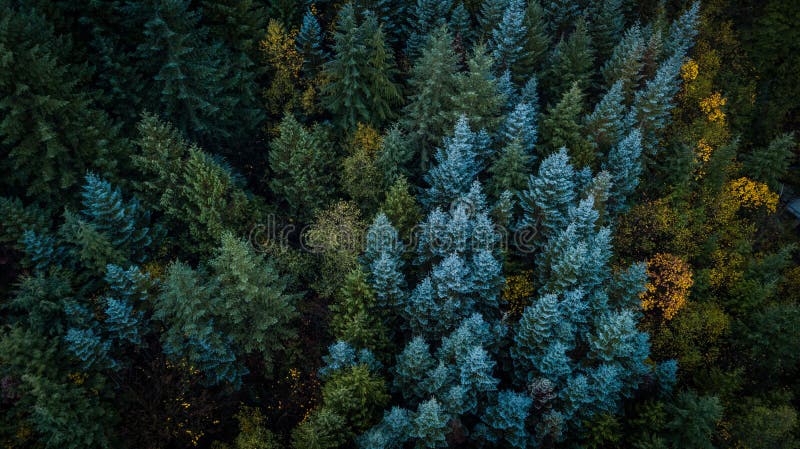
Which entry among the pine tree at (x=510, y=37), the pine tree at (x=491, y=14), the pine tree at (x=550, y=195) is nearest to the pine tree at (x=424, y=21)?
the pine tree at (x=491, y=14)

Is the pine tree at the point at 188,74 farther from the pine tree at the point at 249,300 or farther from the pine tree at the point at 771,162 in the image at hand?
the pine tree at the point at 771,162

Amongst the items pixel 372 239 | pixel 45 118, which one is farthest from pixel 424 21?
pixel 45 118

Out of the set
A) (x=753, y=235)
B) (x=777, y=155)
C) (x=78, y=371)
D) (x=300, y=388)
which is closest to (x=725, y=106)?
(x=777, y=155)

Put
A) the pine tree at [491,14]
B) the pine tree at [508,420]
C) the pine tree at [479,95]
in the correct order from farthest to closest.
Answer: the pine tree at [491,14], the pine tree at [479,95], the pine tree at [508,420]

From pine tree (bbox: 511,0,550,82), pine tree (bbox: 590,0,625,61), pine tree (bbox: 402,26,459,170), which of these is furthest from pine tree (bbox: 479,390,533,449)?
pine tree (bbox: 590,0,625,61)

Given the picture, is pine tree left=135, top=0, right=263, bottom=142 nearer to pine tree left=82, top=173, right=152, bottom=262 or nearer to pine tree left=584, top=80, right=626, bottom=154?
pine tree left=82, top=173, right=152, bottom=262

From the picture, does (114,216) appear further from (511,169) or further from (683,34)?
(683,34)
